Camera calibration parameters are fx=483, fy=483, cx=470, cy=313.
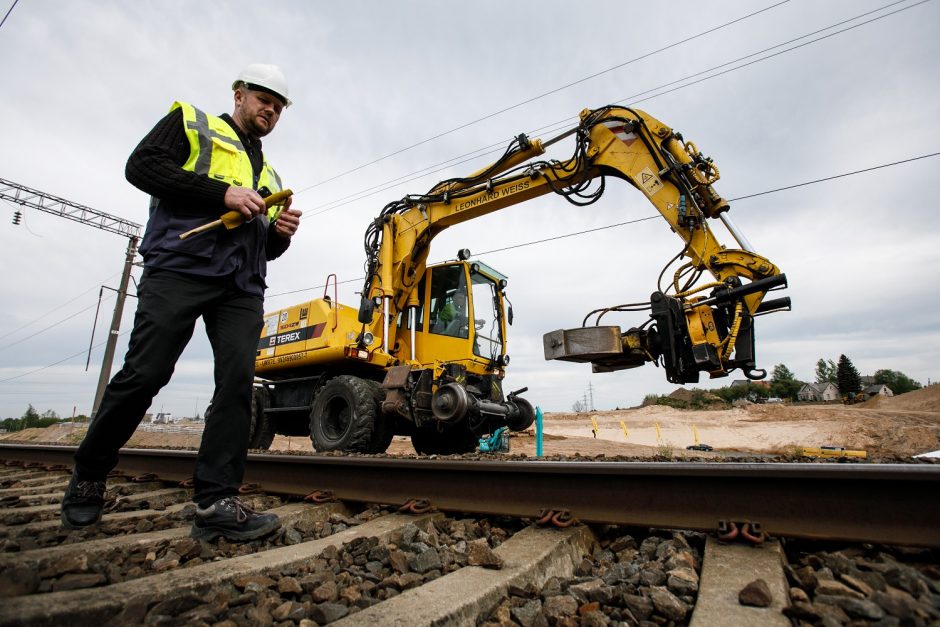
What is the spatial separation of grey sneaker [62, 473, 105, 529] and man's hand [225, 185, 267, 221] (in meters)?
1.27

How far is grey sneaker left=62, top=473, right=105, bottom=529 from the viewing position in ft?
6.42

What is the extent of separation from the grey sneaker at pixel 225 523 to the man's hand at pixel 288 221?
3.99 feet

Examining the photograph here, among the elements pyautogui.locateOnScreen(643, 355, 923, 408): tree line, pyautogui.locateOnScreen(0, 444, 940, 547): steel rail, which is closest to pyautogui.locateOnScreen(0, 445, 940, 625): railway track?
pyautogui.locateOnScreen(0, 444, 940, 547): steel rail

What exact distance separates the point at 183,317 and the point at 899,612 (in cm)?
238

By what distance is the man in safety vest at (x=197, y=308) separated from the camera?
192 cm

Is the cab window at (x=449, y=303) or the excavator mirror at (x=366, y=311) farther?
the cab window at (x=449, y=303)

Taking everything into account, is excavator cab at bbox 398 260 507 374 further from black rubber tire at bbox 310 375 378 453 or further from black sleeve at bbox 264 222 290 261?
black sleeve at bbox 264 222 290 261

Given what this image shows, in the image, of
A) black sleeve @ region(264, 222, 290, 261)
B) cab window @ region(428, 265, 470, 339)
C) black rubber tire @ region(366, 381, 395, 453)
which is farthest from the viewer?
cab window @ region(428, 265, 470, 339)

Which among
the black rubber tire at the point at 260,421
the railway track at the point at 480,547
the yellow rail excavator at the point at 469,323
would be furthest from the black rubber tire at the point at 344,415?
the railway track at the point at 480,547

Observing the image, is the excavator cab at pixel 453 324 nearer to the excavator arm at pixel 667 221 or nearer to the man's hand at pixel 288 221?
the excavator arm at pixel 667 221

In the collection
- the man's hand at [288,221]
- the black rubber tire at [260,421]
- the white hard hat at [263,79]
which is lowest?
the black rubber tire at [260,421]

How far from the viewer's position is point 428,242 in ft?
22.2

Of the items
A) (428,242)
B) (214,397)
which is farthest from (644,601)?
(428,242)

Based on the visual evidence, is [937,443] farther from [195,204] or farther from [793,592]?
[195,204]
